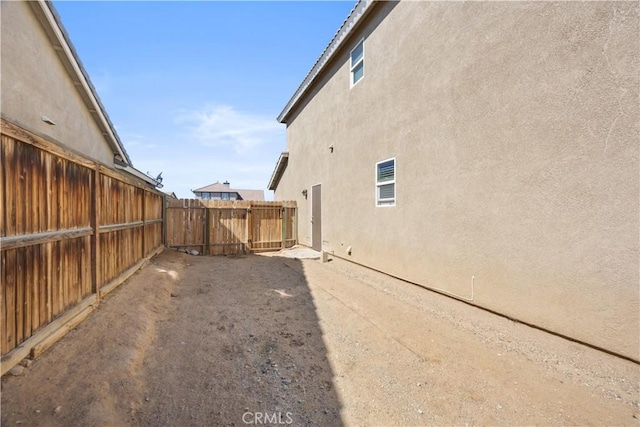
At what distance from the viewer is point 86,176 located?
3.70 m

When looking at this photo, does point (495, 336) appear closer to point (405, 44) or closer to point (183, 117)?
point (405, 44)

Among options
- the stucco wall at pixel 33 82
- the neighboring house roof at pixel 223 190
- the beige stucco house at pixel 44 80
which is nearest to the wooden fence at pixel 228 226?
the beige stucco house at pixel 44 80

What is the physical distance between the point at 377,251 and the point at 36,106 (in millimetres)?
7055

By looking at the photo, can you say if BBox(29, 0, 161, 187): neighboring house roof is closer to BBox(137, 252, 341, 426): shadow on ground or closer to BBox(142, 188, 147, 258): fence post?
BBox(142, 188, 147, 258): fence post

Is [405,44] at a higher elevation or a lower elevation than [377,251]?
higher

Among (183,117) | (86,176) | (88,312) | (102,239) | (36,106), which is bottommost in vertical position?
(88,312)

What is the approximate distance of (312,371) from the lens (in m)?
2.99

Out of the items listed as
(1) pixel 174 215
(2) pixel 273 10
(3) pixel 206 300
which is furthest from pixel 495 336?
(1) pixel 174 215

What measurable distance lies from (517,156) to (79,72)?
27.3ft

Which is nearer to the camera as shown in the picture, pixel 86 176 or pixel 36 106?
pixel 86 176

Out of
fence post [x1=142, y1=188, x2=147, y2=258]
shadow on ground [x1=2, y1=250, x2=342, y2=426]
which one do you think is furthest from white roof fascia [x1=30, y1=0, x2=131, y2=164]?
shadow on ground [x1=2, y1=250, x2=342, y2=426]

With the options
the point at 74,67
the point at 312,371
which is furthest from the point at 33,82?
the point at 312,371

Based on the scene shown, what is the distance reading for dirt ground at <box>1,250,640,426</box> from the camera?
2230 mm

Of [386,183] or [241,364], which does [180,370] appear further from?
[386,183]
